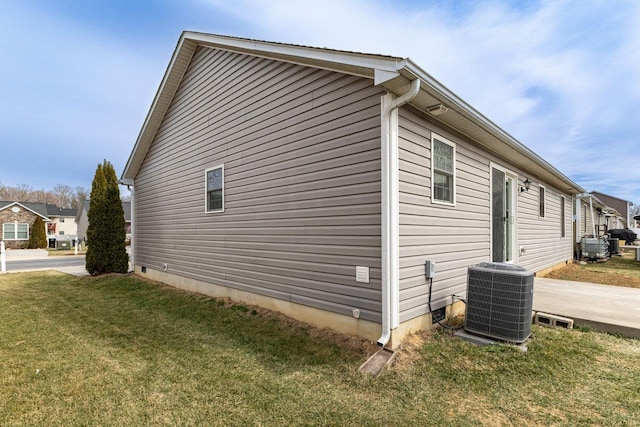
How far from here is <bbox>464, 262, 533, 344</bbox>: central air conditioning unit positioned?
3.48m

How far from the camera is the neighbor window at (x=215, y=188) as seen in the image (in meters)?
6.42

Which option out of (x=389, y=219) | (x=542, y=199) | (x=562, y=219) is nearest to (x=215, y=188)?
(x=389, y=219)

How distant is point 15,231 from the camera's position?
88.9 ft

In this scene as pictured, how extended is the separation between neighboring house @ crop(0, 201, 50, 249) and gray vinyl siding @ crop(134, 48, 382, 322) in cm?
2898

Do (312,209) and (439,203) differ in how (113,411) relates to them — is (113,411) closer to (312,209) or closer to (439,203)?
(312,209)

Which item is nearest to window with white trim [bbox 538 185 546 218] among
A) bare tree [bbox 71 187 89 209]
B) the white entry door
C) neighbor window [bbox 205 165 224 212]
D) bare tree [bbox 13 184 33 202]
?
the white entry door

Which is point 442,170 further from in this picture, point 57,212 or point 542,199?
point 57,212

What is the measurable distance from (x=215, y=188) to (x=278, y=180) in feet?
7.39

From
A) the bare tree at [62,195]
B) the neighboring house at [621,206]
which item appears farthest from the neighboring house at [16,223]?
the neighboring house at [621,206]

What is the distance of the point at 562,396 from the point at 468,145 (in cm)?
375

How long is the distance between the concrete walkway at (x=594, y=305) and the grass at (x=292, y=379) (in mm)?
217

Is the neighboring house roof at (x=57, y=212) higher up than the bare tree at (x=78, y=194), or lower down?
lower down

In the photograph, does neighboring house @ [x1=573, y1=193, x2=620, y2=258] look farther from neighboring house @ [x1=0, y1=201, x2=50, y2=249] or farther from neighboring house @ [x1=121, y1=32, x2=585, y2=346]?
neighboring house @ [x1=0, y1=201, x2=50, y2=249]

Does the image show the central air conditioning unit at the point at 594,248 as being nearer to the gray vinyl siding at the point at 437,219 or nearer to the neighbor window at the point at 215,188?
the gray vinyl siding at the point at 437,219
